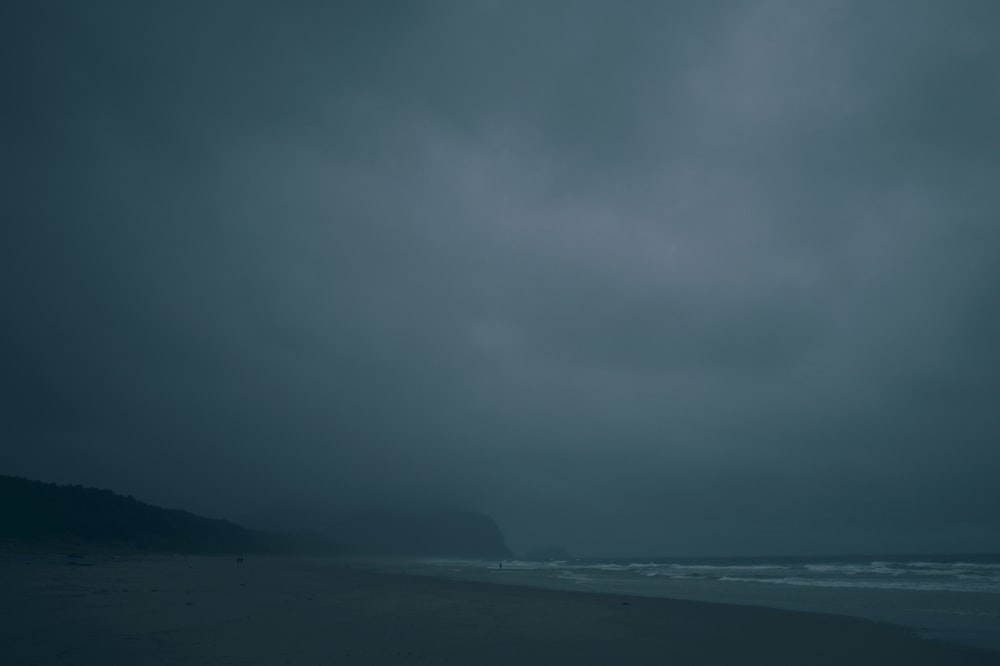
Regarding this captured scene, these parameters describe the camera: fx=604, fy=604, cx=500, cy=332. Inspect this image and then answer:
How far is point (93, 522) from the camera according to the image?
287 feet

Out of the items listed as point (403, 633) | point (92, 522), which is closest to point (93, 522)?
point (92, 522)

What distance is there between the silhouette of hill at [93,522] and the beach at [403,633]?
60146mm

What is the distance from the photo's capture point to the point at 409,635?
1500 cm

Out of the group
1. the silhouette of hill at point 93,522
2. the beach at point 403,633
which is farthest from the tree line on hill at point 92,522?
the beach at point 403,633

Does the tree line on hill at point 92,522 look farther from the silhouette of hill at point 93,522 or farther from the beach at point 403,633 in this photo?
the beach at point 403,633

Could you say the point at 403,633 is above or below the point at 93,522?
above

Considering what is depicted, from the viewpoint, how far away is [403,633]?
15.3 meters

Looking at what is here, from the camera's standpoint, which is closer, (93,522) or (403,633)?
(403,633)

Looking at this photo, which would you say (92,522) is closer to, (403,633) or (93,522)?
(93,522)

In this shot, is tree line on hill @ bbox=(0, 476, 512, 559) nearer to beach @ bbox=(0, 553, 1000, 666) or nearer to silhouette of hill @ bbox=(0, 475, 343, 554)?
silhouette of hill @ bbox=(0, 475, 343, 554)

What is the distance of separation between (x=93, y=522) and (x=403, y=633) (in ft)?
307

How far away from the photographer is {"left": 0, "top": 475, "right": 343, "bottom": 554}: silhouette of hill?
2918 inches

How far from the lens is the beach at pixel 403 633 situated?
11594 millimetres

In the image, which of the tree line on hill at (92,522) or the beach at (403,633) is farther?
the tree line on hill at (92,522)
